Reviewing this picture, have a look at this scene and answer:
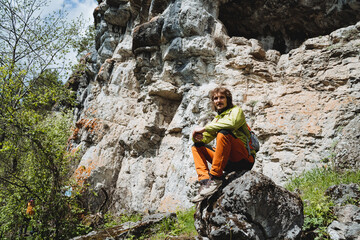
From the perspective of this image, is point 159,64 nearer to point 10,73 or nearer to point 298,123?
point 10,73

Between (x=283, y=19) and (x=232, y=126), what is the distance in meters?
8.47

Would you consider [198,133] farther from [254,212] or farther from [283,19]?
[283,19]

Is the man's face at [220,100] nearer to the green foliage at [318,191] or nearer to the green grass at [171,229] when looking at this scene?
the green foliage at [318,191]

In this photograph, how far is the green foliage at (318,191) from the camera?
142 inches

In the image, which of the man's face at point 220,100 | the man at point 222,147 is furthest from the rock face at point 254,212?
the man's face at point 220,100

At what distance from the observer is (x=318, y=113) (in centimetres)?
636

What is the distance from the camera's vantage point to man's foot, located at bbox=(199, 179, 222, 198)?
3300 mm

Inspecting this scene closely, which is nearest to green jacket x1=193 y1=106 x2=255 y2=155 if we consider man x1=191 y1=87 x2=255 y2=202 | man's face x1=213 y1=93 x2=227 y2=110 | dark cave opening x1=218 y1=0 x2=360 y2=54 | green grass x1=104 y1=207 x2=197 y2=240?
man x1=191 y1=87 x2=255 y2=202

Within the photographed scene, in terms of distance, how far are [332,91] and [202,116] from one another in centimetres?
364

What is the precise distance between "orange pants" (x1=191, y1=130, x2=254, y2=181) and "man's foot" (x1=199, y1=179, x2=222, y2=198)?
8cm

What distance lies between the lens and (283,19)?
987 centimetres

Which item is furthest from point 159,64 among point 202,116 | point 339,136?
point 339,136

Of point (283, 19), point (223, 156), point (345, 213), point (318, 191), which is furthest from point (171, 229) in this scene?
point (283, 19)

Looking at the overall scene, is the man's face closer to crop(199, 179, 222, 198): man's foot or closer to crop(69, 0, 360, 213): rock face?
crop(199, 179, 222, 198): man's foot
